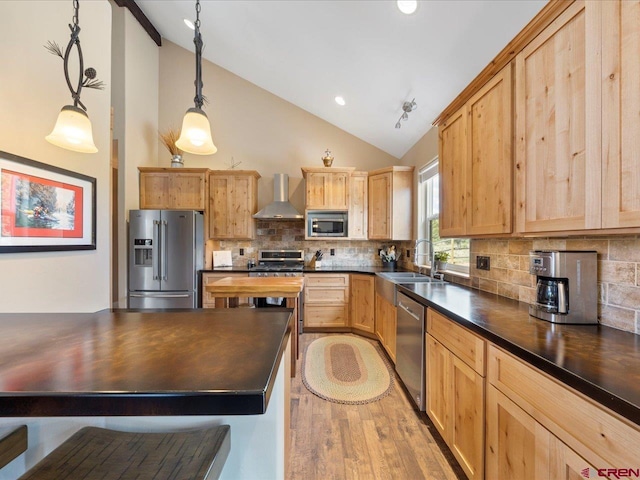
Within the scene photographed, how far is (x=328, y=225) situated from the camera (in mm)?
3996

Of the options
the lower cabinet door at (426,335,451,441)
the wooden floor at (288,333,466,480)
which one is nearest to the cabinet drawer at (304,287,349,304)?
the wooden floor at (288,333,466,480)

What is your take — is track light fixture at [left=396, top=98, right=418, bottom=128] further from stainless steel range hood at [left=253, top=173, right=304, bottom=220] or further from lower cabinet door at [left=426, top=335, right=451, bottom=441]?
lower cabinet door at [left=426, top=335, right=451, bottom=441]

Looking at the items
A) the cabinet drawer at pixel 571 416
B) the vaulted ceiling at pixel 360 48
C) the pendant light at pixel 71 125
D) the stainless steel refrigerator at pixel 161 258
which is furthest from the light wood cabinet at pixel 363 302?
the pendant light at pixel 71 125

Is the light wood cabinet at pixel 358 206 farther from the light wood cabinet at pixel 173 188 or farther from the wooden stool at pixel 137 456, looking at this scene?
the wooden stool at pixel 137 456

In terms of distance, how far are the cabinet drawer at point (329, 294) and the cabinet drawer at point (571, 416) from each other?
264 cm

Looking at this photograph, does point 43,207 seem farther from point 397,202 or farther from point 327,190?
point 397,202

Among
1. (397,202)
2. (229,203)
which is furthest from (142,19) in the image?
(397,202)

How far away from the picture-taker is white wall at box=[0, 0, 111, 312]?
4.30 feet

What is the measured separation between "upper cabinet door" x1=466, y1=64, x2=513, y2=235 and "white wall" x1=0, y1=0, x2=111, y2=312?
2584mm

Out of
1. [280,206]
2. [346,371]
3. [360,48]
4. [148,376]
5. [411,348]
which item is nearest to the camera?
[148,376]

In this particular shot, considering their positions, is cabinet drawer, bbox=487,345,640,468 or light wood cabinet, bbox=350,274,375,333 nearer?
cabinet drawer, bbox=487,345,640,468

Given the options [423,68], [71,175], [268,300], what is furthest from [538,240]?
[71,175]

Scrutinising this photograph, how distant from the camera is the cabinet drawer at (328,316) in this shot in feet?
12.1

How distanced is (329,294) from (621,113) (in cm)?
318
